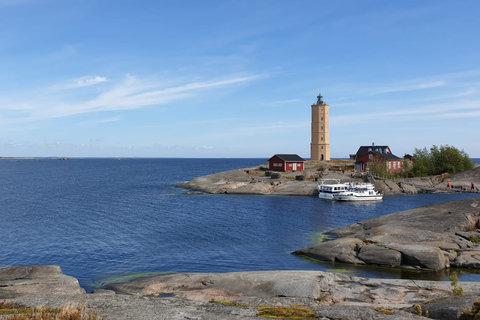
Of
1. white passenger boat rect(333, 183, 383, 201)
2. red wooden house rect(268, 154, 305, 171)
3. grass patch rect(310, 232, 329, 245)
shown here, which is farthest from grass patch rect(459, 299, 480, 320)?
red wooden house rect(268, 154, 305, 171)

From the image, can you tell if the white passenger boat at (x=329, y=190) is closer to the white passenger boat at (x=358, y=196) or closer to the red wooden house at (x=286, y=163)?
the white passenger boat at (x=358, y=196)

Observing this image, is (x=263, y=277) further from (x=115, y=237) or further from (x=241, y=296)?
(x=115, y=237)

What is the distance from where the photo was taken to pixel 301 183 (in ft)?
278

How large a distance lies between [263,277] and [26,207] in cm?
5387

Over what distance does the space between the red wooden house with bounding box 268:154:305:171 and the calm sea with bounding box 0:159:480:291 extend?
26223 mm

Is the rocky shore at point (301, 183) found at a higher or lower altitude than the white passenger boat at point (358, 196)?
higher

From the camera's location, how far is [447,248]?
3322 centimetres

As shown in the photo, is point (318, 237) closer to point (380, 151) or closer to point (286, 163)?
point (286, 163)

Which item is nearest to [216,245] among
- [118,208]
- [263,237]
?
[263,237]

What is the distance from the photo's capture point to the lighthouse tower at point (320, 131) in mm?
125125

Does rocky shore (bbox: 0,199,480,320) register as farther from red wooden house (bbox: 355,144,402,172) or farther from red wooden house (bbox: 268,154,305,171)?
red wooden house (bbox: 355,144,402,172)

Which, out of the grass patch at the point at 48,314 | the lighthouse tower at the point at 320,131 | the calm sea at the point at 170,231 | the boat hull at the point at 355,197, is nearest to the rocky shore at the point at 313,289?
the grass patch at the point at 48,314

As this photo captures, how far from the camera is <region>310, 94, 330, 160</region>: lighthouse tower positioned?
125m

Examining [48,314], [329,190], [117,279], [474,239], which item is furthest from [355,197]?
[48,314]
